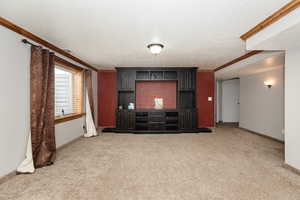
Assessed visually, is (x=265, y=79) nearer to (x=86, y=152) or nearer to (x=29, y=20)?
(x=86, y=152)

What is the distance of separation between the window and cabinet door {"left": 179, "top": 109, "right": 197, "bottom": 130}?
3.52 meters

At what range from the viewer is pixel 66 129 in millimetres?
4238

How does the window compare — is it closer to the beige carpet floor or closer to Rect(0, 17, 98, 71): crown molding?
Rect(0, 17, 98, 71): crown molding

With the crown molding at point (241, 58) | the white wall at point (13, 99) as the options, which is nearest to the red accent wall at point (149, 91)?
the crown molding at point (241, 58)

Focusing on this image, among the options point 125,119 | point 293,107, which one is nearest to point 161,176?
point 293,107

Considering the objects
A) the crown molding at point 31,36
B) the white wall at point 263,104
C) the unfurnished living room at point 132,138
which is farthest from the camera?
the white wall at point 263,104

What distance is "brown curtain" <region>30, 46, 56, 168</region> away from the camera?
288 centimetres

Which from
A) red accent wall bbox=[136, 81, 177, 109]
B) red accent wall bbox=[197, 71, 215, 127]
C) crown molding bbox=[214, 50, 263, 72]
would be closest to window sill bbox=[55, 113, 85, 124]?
red accent wall bbox=[136, 81, 177, 109]

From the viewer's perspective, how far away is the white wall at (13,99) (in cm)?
240

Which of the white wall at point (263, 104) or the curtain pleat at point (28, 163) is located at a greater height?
the white wall at point (263, 104)

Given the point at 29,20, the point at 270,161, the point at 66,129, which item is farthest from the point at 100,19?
the point at 270,161

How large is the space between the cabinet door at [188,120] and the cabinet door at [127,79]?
2214mm

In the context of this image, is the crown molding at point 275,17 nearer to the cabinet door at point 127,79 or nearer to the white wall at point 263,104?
the white wall at point 263,104

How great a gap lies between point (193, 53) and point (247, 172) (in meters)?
2.83
